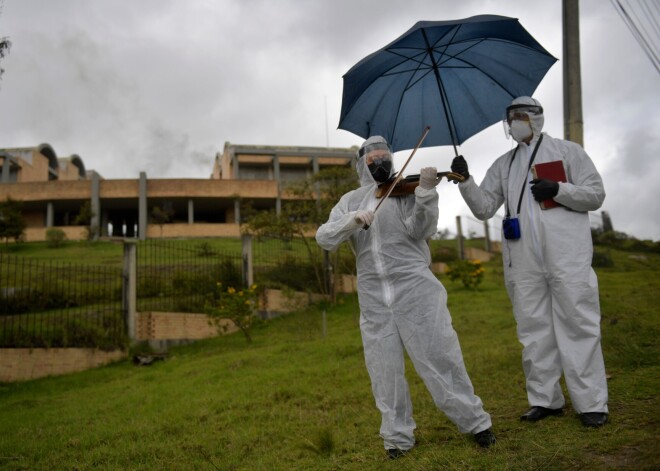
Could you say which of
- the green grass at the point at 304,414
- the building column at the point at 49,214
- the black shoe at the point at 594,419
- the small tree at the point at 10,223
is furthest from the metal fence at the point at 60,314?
the building column at the point at 49,214

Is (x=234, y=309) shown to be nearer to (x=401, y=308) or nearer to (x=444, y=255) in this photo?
(x=401, y=308)

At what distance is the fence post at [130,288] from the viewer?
11.3 metres

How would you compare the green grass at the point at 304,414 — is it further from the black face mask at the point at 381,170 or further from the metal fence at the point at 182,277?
the metal fence at the point at 182,277

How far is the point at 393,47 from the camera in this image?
12.9 ft

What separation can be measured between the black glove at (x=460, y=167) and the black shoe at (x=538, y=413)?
159cm

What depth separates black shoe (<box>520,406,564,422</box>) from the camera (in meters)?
3.88

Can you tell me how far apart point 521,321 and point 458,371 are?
0.72 meters

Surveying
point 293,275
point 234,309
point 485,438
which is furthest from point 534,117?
point 293,275

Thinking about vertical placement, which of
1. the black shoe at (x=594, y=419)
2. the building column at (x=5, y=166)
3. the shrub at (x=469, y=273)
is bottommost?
the black shoe at (x=594, y=419)

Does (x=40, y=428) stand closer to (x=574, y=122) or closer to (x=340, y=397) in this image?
(x=340, y=397)

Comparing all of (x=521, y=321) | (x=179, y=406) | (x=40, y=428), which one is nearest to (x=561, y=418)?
(x=521, y=321)

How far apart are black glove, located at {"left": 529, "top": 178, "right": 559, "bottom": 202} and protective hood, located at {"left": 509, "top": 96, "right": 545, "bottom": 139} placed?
0.46 m

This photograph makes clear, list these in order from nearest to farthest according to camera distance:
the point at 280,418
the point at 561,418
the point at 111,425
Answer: the point at 561,418
the point at 280,418
the point at 111,425

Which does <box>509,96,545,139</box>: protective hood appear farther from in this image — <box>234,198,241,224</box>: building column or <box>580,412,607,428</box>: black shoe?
<box>234,198,241,224</box>: building column
